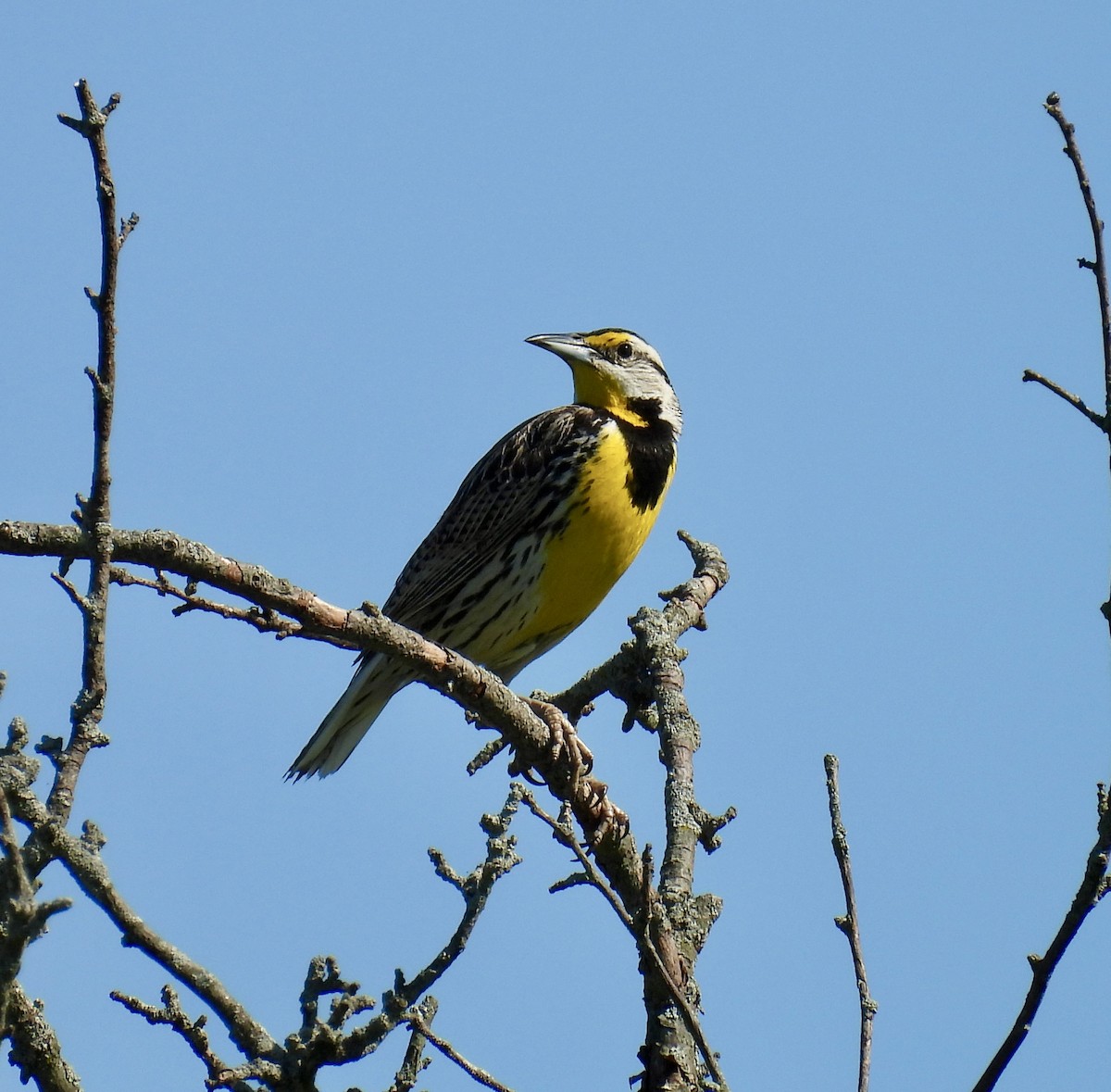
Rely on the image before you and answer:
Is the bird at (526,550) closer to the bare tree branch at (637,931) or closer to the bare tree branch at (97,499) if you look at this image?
the bare tree branch at (637,931)

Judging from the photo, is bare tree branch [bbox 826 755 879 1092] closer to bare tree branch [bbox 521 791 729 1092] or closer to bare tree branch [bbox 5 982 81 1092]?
bare tree branch [bbox 521 791 729 1092]

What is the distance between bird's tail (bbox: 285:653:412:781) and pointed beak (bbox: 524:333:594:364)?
1.78 metres

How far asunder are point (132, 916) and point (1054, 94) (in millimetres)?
2555

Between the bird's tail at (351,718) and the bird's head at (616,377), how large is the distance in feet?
5.59

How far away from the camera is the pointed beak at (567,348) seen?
275 inches

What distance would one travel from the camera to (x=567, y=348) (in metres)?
7.00

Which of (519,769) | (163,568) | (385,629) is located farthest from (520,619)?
(163,568)

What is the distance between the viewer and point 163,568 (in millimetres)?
2904

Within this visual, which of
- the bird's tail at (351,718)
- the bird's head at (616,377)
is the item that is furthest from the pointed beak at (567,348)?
the bird's tail at (351,718)

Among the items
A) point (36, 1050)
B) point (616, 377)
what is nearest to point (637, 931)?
point (36, 1050)

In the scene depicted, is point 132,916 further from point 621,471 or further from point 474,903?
point 621,471

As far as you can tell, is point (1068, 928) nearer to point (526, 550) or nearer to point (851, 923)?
point (851, 923)

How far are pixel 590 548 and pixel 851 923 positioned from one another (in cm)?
307

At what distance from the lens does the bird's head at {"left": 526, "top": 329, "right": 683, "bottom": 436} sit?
695 centimetres
